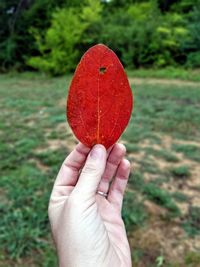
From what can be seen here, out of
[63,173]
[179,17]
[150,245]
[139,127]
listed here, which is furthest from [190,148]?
[179,17]

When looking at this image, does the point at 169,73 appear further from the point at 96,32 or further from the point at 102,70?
the point at 102,70

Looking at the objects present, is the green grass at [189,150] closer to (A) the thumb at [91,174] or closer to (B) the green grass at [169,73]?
(A) the thumb at [91,174]

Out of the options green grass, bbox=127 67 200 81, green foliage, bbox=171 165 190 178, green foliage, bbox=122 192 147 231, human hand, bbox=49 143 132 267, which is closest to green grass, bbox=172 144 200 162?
green foliage, bbox=171 165 190 178

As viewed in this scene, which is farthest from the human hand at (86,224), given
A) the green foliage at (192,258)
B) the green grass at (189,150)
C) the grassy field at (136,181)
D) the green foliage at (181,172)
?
the green grass at (189,150)

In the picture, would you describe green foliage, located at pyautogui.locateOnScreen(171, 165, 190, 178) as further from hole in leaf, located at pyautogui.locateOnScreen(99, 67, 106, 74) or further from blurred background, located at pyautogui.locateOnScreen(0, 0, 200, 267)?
hole in leaf, located at pyautogui.locateOnScreen(99, 67, 106, 74)

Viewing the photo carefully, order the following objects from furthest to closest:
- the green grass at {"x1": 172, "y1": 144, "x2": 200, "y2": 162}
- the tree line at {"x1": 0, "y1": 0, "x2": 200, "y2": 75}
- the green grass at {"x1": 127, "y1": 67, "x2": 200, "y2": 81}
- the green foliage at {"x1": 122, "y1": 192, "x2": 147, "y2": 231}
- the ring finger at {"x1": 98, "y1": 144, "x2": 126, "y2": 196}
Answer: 1. the tree line at {"x1": 0, "y1": 0, "x2": 200, "y2": 75}
2. the green grass at {"x1": 127, "y1": 67, "x2": 200, "y2": 81}
3. the green grass at {"x1": 172, "y1": 144, "x2": 200, "y2": 162}
4. the green foliage at {"x1": 122, "y1": 192, "x2": 147, "y2": 231}
5. the ring finger at {"x1": 98, "y1": 144, "x2": 126, "y2": 196}

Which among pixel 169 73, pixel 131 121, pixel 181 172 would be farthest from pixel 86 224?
pixel 169 73
